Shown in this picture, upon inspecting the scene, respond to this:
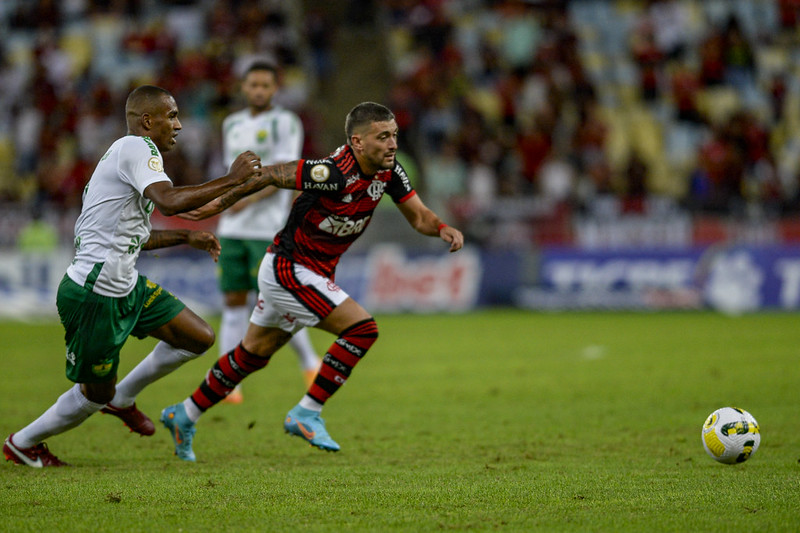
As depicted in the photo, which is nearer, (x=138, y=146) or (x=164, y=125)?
(x=138, y=146)

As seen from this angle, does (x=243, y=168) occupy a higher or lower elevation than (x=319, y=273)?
higher

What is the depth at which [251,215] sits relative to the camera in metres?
9.12

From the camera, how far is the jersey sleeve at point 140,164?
5730 mm

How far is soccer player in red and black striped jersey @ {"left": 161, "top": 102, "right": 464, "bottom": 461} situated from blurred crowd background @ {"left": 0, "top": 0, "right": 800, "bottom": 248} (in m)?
12.2

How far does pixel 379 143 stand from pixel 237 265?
3086 mm

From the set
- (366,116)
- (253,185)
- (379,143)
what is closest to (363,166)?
(379,143)

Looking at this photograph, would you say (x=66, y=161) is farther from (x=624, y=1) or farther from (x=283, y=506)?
(x=283, y=506)

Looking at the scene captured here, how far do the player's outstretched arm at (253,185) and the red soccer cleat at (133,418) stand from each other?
4.47 ft

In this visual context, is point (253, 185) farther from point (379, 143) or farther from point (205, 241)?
point (379, 143)

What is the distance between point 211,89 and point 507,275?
8.60m

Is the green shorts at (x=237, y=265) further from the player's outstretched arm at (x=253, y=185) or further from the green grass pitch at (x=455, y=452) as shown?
the player's outstretched arm at (x=253, y=185)

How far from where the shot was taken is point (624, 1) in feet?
81.7

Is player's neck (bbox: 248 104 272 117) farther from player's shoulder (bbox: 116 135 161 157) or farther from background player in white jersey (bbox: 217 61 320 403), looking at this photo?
player's shoulder (bbox: 116 135 161 157)

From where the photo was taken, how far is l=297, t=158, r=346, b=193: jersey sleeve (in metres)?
6.29
